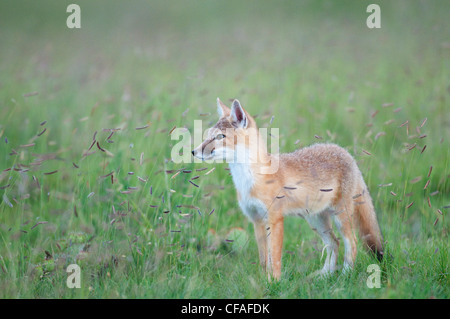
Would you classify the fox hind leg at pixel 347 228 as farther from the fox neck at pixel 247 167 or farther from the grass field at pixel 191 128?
the fox neck at pixel 247 167

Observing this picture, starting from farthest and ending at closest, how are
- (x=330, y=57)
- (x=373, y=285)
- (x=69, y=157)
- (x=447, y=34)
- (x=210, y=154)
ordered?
(x=330, y=57) → (x=447, y=34) → (x=69, y=157) → (x=210, y=154) → (x=373, y=285)

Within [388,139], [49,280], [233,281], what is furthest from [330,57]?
[49,280]

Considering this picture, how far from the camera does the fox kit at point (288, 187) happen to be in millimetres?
4570

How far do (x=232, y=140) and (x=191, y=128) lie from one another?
Answer: 5.92ft

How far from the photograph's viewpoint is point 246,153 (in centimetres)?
462

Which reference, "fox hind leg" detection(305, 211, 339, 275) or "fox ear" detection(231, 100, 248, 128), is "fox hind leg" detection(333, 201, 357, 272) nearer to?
"fox hind leg" detection(305, 211, 339, 275)

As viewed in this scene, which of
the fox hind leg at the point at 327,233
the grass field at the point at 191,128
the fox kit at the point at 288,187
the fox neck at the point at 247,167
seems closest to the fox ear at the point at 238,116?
the fox kit at the point at 288,187

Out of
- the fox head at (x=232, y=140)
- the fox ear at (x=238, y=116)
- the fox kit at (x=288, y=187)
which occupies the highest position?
the fox ear at (x=238, y=116)

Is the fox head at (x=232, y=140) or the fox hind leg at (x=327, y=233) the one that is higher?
the fox head at (x=232, y=140)

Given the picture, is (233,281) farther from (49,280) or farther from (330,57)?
(330,57)

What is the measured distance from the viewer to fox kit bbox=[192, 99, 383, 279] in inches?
180

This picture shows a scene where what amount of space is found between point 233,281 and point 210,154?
1.23 metres

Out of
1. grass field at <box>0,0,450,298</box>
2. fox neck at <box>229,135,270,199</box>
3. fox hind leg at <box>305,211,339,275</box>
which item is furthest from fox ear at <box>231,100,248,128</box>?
fox hind leg at <box>305,211,339,275</box>

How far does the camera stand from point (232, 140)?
455 centimetres
